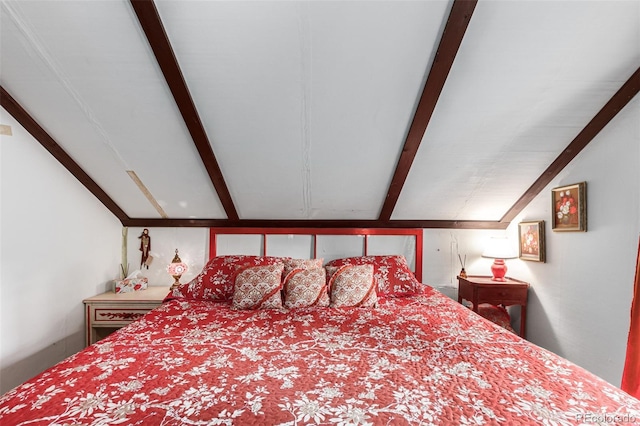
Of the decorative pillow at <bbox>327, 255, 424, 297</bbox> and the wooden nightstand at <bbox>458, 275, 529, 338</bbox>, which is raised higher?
the decorative pillow at <bbox>327, 255, 424, 297</bbox>

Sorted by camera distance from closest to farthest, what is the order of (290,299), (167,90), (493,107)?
(167,90), (493,107), (290,299)

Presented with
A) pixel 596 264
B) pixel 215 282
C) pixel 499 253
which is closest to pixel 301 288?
pixel 215 282

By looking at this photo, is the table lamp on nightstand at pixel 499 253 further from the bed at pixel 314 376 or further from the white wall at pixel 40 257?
the white wall at pixel 40 257

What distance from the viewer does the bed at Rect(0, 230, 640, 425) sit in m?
1.01

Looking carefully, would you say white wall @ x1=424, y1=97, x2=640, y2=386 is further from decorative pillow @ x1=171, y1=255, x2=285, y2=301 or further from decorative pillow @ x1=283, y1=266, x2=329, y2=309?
decorative pillow @ x1=171, y1=255, x2=285, y2=301

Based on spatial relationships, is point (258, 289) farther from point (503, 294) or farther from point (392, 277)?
point (503, 294)

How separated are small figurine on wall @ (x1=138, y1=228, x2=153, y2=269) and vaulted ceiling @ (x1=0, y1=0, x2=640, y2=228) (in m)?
0.44

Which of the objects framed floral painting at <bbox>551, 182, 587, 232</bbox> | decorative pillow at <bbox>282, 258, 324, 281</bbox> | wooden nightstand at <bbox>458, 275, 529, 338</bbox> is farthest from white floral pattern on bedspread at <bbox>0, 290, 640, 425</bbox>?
framed floral painting at <bbox>551, 182, 587, 232</bbox>

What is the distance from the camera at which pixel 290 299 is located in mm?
2396

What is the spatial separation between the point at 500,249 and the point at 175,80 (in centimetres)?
302

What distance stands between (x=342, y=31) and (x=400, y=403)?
1776 millimetres

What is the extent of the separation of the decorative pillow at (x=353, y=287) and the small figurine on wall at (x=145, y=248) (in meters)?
1.94

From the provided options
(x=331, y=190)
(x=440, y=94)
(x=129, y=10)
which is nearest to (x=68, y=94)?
(x=129, y=10)

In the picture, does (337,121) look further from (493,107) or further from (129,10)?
(129,10)
